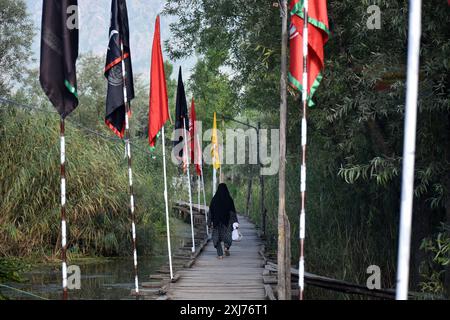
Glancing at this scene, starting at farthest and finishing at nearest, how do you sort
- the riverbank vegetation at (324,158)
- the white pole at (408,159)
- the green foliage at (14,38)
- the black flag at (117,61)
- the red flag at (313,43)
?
1. the green foliage at (14,38)
2. the riverbank vegetation at (324,158)
3. the black flag at (117,61)
4. the red flag at (313,43)
5. the white pole at (408,159)

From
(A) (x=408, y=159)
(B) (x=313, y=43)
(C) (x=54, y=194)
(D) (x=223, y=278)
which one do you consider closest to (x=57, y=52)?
(B) (x=313, y=43)

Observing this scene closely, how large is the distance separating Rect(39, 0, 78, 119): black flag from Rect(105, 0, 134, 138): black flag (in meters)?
3.31

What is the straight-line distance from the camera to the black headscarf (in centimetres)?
1922

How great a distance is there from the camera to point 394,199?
16719 mm

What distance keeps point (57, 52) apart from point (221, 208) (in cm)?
995

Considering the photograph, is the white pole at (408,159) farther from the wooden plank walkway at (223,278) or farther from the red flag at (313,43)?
the wooden plank walkway at (223,278)

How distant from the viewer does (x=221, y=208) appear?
19.3 metres

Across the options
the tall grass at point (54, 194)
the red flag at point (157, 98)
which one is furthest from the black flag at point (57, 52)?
the tall grass at point (54, 194)

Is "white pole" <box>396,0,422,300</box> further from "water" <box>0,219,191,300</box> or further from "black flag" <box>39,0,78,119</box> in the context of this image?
"water" <box>0,219,191,300</box>

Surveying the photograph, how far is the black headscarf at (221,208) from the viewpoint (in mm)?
19219

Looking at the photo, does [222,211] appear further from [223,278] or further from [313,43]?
[313,43]

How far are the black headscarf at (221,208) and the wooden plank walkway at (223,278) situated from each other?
943 millimetres
